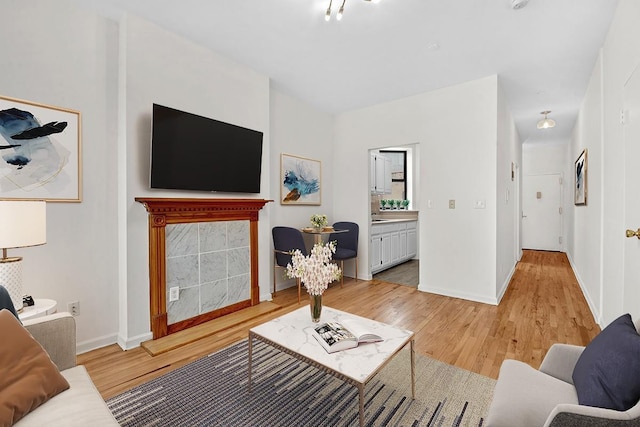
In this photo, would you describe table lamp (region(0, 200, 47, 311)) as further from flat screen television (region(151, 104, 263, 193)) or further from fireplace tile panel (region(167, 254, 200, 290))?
fireplace tile panel (region(167, 254, 200, 290))

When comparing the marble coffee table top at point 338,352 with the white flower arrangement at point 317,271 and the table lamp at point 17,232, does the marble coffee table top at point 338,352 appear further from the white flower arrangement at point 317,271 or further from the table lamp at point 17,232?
the table lamp at point 17,232

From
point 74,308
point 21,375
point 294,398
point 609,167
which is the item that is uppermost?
point 609,167

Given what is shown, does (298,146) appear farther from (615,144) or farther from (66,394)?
(66,394)

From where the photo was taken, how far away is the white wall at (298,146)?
4020 mm

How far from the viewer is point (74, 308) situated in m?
2.32

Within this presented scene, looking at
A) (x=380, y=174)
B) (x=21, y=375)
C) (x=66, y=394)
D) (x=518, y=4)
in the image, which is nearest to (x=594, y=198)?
(x=518, y=4)

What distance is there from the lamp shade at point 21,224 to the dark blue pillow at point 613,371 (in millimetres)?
2702

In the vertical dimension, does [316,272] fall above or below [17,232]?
below

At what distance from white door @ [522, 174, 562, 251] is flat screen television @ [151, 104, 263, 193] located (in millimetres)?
7244

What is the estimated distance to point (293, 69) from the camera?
11.1 feet

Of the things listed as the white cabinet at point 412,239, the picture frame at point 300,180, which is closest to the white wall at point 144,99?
the picture frame at point 300,180

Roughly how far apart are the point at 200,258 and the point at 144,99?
58.1 inches

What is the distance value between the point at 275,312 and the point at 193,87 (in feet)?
7.91

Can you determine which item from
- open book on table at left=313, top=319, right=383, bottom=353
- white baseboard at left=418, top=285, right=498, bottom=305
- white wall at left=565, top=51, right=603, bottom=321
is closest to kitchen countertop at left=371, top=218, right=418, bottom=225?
white baseboard at left=418, top=285, right=498, bottom=305
